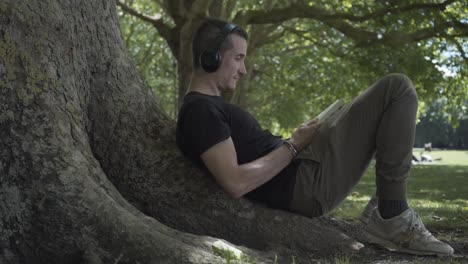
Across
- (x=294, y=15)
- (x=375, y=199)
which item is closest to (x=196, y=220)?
(x=375, y=199)

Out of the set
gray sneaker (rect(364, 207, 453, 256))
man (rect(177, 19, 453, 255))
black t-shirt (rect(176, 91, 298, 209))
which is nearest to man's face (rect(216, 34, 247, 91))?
man (rect(177, 19, 453, 255))

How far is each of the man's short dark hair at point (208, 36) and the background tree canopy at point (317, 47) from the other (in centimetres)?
1018

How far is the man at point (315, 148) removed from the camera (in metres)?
4.32

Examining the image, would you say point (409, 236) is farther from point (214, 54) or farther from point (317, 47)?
point (317, 47)

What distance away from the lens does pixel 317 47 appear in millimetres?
26375

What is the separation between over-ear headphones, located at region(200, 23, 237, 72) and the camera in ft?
14.5

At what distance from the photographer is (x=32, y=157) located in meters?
3.57

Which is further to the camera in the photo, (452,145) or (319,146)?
(452,145)

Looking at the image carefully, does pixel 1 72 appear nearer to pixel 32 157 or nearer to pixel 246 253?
pixel 32 157

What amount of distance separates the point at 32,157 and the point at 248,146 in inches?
57.5

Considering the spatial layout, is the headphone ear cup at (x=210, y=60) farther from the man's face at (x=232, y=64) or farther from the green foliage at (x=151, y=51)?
the green foliage at (x=151, y=51)

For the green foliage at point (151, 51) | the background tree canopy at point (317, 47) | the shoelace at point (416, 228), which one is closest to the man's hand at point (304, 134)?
the shoelace at point (416, 228)

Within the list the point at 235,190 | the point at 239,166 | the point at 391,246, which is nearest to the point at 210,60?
the point at 239,166

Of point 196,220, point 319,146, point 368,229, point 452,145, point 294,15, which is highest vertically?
point 294,15
